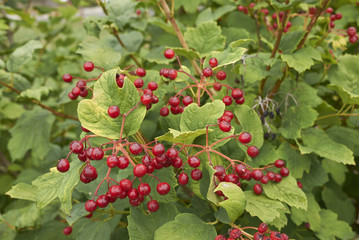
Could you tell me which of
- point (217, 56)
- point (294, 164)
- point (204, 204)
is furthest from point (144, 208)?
point (294, 164)

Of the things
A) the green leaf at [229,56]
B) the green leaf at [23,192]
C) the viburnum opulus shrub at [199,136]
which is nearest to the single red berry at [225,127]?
the viburnum opulus shrub at [199,136]

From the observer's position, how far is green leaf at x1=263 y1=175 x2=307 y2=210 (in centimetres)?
109

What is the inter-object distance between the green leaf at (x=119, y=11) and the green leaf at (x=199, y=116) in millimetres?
1100

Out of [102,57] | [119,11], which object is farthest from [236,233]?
[119,11]

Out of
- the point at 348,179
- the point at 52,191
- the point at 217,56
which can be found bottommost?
the point at 348,179

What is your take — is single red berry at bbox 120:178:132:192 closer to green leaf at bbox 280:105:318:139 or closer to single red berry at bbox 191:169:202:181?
single red berry at bbox 191:169:202:181

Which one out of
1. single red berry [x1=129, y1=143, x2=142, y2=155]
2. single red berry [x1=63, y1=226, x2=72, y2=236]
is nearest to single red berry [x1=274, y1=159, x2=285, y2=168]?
single red berry [x1=129, y1=143, x2=142, y2=155]

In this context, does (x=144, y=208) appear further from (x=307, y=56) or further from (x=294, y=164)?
(x=307, y=56)

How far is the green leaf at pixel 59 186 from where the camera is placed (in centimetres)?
93

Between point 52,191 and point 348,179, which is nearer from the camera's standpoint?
point 52,191

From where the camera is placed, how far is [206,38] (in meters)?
1.57

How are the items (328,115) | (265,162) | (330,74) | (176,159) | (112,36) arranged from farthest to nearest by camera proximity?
(112,36) < (330,74) < (328,115) < (265,162) < (176,159)

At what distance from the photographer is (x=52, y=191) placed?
39.1 inches

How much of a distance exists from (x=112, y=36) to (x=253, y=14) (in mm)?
979
